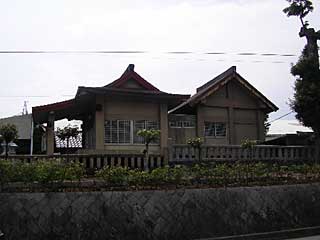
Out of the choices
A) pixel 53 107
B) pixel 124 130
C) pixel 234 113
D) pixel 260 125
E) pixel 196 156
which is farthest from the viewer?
pixel 260 125

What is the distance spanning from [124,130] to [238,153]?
576 cm

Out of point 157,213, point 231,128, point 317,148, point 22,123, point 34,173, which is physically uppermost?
point 22,123

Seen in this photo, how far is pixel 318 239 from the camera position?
11.9 m

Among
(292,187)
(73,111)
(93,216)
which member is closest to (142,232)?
(93,216)

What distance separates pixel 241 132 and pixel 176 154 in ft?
32.6

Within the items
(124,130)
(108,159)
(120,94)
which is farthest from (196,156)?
(120,94)

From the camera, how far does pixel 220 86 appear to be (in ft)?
91.1

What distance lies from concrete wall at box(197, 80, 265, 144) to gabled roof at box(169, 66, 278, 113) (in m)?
0.34

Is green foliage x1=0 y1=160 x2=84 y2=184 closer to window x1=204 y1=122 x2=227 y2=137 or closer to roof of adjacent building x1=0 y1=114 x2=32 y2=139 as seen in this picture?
window x1=204 y1=122 x2=227 y2=137

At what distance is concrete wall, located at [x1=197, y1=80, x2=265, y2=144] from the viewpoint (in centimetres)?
2761

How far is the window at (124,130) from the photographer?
2258 cm

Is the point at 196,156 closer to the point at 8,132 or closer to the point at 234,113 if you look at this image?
the point at 8,132

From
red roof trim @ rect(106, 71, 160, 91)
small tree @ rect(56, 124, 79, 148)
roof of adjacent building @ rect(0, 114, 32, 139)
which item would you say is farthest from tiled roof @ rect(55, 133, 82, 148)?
red roof trim @ rect(106, 71, 160, 91)

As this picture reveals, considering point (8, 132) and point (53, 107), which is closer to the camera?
point (8, 132)
